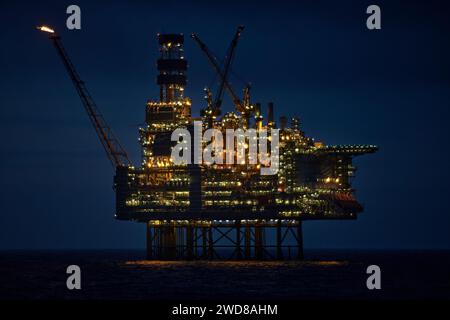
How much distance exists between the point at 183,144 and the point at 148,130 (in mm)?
6648

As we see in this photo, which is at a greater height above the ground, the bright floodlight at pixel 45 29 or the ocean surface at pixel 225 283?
the bright floodlight at pixel 45 29

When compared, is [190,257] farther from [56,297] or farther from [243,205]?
[56,297]

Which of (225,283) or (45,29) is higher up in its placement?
(45,29)

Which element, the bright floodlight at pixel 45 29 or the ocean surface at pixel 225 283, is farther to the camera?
the bright floodlight at pixel 45 29

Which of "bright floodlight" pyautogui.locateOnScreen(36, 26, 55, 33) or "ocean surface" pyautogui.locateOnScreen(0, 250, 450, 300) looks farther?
"bright floodlight" pyautogui.locateOnScreen(36, 26, 55, 33)

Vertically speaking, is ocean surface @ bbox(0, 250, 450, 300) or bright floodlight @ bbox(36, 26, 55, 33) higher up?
bright floodlight @ bbox(36, 26, 55, 33)

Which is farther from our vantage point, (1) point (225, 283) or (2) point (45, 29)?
(2) point (45, 29)

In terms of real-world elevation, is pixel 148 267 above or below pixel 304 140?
below

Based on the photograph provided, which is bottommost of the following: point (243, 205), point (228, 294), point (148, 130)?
point (228, 294)

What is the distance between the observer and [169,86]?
6142 inches
